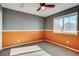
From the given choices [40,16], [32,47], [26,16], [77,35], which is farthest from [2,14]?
[77,35]

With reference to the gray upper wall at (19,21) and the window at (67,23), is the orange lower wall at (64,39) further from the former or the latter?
the gray upper wall at (19,21)

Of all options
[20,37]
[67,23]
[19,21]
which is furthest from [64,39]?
[19,21]

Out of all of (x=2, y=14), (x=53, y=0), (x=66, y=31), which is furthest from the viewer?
(x=66, y=31)

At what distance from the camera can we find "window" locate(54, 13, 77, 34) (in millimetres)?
2898

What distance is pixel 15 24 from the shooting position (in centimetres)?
258

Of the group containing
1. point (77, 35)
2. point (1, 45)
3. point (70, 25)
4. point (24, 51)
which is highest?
point (70, 25)

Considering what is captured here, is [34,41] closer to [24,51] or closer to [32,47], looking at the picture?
[32,47]

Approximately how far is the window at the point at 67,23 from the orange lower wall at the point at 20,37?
0.77 metres

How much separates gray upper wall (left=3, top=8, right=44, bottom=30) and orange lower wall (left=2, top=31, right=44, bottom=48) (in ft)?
0.43

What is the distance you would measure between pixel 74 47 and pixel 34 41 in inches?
46.0

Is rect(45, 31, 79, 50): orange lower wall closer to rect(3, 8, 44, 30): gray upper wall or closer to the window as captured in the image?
the window

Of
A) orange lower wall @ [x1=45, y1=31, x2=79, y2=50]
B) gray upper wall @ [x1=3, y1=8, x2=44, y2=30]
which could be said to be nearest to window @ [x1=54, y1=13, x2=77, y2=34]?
orange lower wall @ [x1=45, y1=31, x2=79, y2=50]

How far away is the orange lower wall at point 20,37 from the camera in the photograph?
2.52 m

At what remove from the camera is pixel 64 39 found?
10.4 feet
